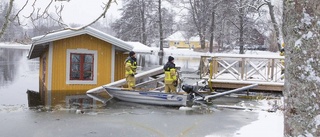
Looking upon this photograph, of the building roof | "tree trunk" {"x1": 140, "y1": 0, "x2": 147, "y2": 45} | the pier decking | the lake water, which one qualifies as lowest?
the lake water

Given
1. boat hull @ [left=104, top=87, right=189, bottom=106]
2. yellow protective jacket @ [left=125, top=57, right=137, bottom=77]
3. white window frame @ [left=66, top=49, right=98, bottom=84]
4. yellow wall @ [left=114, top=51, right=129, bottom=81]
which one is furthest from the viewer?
yellow wall @ [left=114, top=51, right=129, bottom=81]

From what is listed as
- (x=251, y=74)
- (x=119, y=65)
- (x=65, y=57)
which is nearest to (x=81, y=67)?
(x=65, y=57)

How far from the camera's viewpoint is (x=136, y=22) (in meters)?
57.3

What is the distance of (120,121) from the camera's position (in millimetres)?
10039

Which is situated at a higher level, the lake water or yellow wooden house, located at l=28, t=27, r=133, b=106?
yellow wooden house, located at l=28, t=27, r=133, b=106

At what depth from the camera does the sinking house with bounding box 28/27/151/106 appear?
16.3 meters

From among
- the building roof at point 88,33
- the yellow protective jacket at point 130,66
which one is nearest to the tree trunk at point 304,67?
the yellow protective jacket at point 130,66

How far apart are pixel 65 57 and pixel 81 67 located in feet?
3.06

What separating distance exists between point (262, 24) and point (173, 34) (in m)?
31.8

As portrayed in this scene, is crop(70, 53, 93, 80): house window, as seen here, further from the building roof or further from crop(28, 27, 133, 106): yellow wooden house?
the building roof

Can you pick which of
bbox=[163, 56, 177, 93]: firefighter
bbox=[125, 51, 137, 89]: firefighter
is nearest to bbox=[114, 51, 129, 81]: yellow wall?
bbox=[125, 51, 137, 89]: firefighter

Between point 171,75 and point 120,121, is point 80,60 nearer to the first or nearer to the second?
point 171,75

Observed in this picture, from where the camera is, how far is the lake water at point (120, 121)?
28.5ft

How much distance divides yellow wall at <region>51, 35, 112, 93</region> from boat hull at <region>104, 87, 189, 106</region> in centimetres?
362
